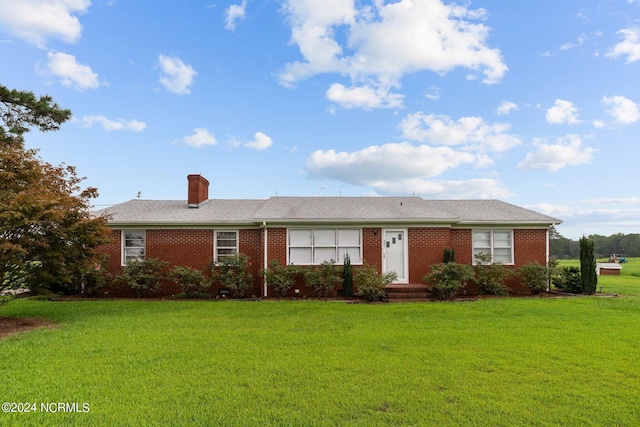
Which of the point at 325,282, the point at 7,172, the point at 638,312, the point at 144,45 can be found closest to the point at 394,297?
the point at 325,282

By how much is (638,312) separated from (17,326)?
52.2 feet

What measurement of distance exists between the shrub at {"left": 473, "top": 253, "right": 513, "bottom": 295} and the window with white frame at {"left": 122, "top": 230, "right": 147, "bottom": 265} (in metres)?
12.8

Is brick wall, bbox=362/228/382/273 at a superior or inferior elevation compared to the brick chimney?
inferior

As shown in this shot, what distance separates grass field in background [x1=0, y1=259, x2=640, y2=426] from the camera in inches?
150

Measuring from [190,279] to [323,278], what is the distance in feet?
15.8

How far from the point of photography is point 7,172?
8227mm

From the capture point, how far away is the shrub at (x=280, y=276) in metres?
12.9

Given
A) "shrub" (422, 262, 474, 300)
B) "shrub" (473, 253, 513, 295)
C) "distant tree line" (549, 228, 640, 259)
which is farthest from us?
"distant tree line" (549, 228, 640, 259)

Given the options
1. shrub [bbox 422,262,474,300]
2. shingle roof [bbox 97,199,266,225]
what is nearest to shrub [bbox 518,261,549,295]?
shrub [bbox 422,262,474,300]

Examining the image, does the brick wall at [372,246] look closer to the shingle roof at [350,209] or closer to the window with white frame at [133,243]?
the shingle roof at [350,209]

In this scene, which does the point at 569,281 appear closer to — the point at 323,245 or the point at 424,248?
the point at 424,248

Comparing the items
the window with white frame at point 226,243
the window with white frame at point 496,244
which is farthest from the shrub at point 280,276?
the window with white frame at point 496,244

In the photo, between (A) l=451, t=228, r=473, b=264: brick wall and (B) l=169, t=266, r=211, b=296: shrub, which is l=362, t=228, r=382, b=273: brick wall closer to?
(A) l=451, t=228, r=473, b=264: brick wall

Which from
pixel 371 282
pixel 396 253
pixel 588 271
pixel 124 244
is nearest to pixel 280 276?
pixel 371 282
